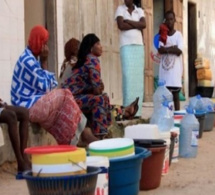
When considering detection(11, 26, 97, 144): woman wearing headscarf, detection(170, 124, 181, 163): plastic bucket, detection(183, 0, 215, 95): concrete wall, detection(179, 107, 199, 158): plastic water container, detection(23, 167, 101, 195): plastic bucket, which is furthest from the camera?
detection(183, 0, 215, 95): concrete wall

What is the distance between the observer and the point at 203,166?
573 cm

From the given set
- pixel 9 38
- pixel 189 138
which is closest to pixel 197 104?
pixel 189 138

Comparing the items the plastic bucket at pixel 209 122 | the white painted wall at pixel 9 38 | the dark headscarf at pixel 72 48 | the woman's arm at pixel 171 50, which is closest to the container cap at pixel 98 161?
the dark headscarf at pixel 72 48

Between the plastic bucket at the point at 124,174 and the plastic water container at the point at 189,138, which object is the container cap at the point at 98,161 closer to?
the plastic bucket at the point at 124,174

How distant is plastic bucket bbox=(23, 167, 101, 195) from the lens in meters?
3.20

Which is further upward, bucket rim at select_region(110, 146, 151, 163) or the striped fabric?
the striped fabric

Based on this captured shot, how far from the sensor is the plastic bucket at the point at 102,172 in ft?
11.7

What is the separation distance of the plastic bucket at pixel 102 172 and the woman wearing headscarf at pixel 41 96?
→ 1650mm

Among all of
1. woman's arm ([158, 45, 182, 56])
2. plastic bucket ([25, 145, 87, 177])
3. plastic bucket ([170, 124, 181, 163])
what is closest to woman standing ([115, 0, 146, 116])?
woman's arm ([158, 45, 182, 56])

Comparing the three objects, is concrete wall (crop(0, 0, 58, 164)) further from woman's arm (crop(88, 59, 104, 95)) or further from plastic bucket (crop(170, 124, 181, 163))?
plastic bucket (crop(170, 124, 181, 163))

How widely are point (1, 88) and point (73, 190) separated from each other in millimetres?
3715

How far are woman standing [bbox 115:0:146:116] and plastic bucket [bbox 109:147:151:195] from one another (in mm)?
3559

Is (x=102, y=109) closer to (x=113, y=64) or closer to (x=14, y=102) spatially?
(x=14, y=102)

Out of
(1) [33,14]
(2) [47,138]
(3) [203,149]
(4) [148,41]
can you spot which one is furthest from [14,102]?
(4) [148,41]
